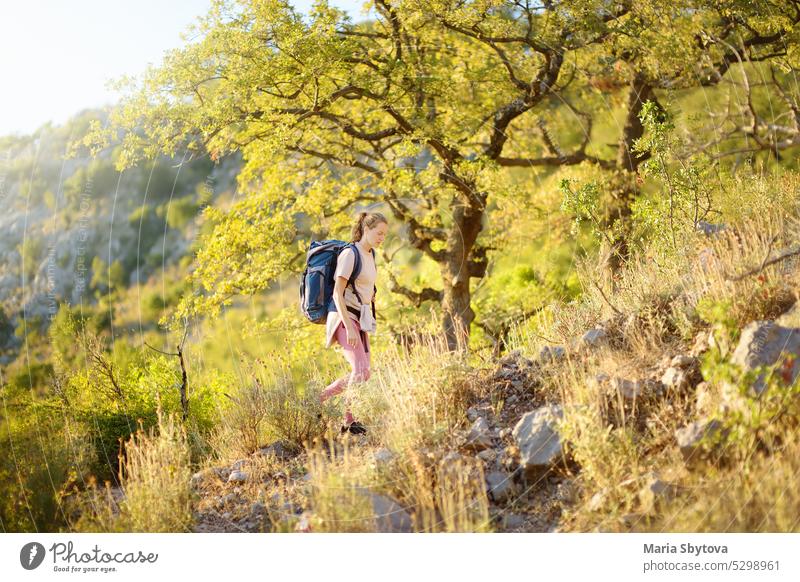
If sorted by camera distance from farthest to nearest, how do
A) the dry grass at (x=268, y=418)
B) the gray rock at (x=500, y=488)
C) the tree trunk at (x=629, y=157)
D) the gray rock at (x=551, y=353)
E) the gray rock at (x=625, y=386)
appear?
the tree trunk at (x=629, y=157) < the dry grass at (x=268, y=418) < the gray rock at (x=551, y=353) < the gray rock at (x=625, y=386) < the gray rock at (x=500, y=488)

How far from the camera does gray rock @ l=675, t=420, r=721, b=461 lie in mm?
3773

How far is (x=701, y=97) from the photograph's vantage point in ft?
43.1

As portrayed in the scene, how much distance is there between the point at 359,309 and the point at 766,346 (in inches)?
95.8

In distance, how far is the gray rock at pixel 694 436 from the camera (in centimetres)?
377

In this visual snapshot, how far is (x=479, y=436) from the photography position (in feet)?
14.9

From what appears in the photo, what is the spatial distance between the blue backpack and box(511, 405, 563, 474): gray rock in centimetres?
139

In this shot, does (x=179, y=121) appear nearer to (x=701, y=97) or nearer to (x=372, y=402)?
(x=372, y=402)

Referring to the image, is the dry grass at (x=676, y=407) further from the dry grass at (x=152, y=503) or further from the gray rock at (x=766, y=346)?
the dry grass at (x=152, y=503)

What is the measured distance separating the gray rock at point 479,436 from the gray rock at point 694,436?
3.72 ft

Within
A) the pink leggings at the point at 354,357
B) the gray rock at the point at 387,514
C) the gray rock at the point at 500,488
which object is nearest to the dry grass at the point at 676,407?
the gray rock at the point at 500,488

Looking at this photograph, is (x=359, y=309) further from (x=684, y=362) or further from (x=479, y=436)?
(x=684, y=362)
